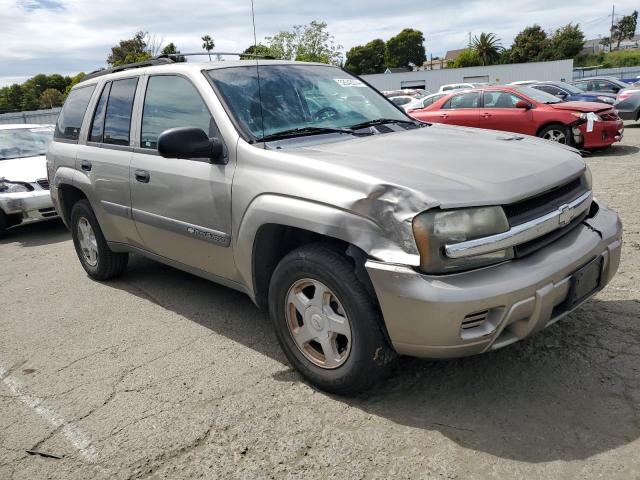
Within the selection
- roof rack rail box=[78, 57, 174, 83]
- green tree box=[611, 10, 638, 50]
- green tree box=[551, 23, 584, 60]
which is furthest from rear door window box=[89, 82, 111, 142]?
green tree box=[611, 10, 638, 50]

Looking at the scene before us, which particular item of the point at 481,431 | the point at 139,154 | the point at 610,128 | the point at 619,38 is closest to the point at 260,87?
the point at 139,154

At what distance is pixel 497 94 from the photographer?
451 inches

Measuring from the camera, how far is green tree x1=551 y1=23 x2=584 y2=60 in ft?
232

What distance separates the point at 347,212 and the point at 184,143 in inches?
42.6

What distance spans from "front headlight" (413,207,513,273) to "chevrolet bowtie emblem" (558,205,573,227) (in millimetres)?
455

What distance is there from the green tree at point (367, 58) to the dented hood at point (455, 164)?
88.9 meters

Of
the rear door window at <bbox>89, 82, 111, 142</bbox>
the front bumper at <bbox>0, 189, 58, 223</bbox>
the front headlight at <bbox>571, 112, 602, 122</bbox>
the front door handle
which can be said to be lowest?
the front bumper at <bbox>0, 189, 58, 223</bbox>

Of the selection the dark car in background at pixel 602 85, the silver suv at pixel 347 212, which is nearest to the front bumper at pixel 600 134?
the silver suv at pixel 347 212

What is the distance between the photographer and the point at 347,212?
258cm

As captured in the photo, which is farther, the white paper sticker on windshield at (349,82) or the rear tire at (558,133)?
the rear tire at (558,133)

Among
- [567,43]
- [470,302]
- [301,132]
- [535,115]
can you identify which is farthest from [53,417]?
[567,43]

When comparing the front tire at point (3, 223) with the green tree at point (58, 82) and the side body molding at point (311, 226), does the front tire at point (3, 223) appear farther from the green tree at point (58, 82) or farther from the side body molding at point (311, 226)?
the green tree at point (58, 82)

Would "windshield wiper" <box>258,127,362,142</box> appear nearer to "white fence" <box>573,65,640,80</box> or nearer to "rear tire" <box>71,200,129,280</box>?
"rear tire" <box>71,200,129,280</box>

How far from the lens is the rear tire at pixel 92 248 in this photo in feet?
15.9
